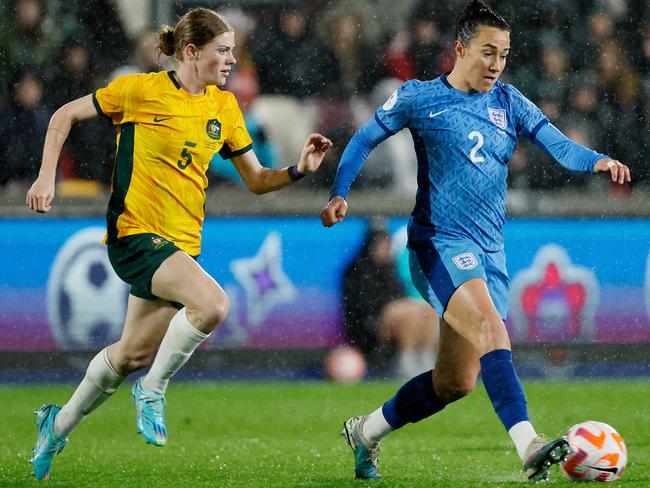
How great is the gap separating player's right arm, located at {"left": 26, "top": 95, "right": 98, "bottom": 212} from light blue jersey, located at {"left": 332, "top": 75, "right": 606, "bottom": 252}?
1.15m

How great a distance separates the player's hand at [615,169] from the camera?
5.30m

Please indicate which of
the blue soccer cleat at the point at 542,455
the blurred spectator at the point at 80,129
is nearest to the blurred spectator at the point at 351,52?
the blurred spectator at the point at 80,129

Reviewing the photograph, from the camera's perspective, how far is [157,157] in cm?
594

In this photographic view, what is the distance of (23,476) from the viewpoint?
623 cm

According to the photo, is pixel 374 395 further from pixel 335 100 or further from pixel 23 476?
pixel 23 476

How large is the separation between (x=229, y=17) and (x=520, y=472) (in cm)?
649

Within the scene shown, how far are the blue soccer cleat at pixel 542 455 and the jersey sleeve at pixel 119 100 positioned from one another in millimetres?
2295

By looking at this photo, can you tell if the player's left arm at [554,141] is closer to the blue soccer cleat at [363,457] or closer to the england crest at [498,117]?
the england crest at [498,117]

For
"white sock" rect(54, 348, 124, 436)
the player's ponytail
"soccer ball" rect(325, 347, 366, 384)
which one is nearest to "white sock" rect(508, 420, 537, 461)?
"white sock" rect(54, 348, 124, 436)

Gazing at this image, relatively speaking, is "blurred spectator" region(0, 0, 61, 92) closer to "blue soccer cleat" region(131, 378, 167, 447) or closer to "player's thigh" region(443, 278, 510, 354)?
"blue soccer cleat" region(131, 378, 167, 447)

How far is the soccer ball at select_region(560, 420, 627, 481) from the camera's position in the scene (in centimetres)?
523

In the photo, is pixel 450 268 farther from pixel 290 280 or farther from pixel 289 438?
pixel 290 280

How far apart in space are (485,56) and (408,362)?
502 centimetres

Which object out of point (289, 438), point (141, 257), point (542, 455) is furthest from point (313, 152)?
point (289, 438)
